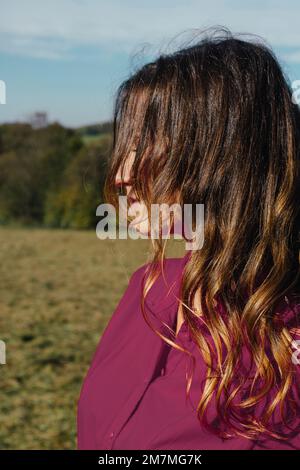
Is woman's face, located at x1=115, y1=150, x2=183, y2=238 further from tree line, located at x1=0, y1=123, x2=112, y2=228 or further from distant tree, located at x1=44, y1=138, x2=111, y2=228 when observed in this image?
tree line, located at x1=0, y1=123, x2=112, y2=228

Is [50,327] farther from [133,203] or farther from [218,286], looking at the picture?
[218,286]

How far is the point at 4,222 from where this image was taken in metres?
13.2

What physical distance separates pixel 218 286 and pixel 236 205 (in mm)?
126

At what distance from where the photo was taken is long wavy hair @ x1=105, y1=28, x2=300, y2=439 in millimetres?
954

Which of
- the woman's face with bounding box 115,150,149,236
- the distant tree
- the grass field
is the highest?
the woman's face with bounding box 115,150,149,236

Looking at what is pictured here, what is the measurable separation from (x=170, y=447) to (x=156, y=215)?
354 mm

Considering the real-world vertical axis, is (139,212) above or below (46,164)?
below

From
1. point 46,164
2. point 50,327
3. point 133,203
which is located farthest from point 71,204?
point 133,203

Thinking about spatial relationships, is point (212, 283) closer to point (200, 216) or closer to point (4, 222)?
point (200, 216)

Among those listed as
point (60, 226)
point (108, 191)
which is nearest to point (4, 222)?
point (60, 226)

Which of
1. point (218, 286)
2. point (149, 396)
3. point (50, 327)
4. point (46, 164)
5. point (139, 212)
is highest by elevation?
point (46, 164)

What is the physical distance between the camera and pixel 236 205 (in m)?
0.97

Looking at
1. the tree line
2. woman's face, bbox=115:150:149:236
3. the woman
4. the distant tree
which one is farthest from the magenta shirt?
the tree line

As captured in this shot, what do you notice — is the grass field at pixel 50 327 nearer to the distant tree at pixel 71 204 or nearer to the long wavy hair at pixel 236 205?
the long wavy hair at pixel 236 205
